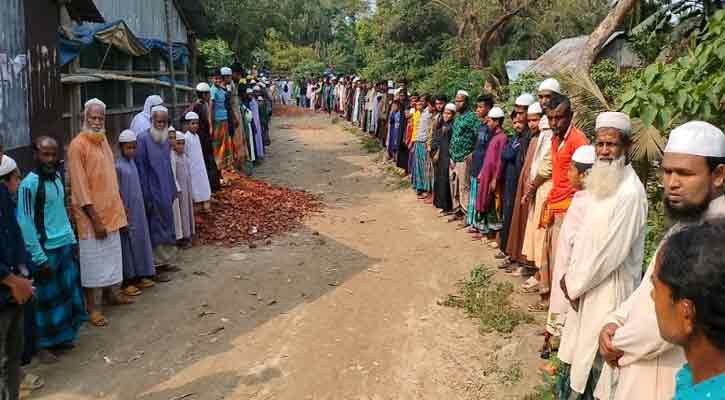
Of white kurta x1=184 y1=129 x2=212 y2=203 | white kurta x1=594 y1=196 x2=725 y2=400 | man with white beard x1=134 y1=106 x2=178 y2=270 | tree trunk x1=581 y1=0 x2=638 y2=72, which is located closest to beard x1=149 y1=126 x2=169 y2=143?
man with white beard x1=134 y1=106 x2=178 y2=270

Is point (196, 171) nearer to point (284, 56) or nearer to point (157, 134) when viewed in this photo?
point (157, 134)

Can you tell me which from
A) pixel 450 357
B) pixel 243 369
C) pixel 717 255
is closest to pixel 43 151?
pixel 243 369

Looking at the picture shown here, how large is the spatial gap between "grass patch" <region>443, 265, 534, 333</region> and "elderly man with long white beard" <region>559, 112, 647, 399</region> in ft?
6.66

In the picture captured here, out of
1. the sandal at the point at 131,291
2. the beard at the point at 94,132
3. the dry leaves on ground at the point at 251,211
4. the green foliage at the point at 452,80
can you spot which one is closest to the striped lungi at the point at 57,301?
the beard at the point at 94,132

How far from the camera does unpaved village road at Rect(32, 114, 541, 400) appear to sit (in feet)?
14.4

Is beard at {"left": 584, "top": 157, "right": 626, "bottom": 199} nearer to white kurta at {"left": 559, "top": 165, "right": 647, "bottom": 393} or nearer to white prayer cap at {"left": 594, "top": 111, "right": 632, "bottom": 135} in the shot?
white kurta at {"left": 559, "top": 165, "right": 647, "bottom": 393}

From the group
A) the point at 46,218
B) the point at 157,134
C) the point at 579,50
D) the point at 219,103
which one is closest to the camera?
the point at 46,218

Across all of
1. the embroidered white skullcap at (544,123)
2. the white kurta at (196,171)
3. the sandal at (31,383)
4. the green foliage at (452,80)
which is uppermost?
the green foliage at (452,80)

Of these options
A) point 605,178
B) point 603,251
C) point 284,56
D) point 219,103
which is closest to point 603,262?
point 603,251

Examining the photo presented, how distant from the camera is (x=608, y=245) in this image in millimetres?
3090

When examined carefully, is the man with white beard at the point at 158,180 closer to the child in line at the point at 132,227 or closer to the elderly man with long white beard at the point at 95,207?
the child in line at the point at 132,227

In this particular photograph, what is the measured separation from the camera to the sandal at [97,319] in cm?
545

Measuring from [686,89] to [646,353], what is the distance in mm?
2035

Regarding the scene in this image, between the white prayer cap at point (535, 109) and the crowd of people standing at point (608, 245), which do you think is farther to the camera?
the white prayer cap at point (535, 109)
